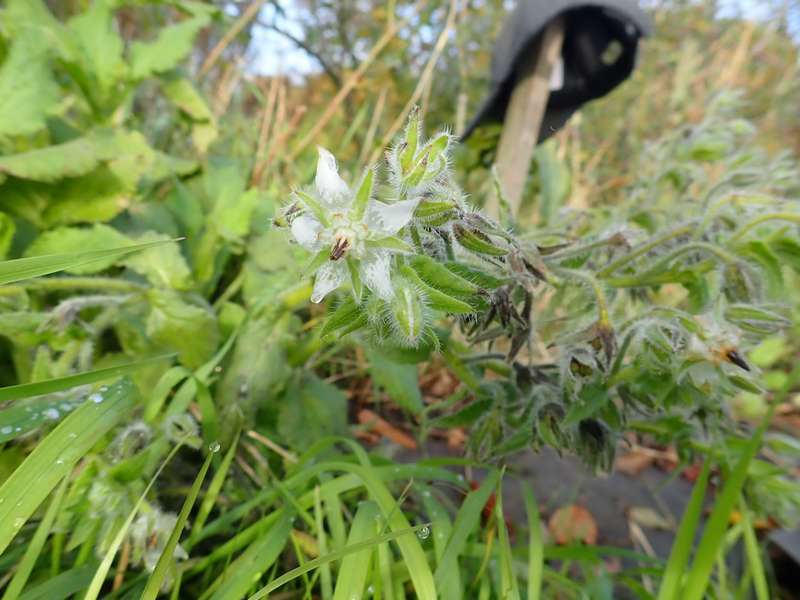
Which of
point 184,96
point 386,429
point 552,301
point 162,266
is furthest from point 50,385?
point 184,96

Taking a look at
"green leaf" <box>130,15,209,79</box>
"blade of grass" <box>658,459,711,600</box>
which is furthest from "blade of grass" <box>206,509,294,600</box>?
"green leaf" <box>130,15,209,79</box>

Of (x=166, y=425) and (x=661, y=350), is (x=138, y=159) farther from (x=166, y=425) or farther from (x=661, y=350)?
(x=661, y=350)

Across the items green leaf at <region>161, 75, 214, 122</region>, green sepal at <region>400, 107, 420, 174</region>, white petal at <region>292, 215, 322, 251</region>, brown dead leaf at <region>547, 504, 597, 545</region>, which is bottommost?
brown dead leaf at <region>547, 504, 597, 545</region>

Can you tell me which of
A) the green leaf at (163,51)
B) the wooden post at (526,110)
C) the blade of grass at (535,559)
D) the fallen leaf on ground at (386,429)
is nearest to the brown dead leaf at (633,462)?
the fallen leaf on ground at (386,429)

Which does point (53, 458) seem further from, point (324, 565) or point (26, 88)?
point (26, 88)

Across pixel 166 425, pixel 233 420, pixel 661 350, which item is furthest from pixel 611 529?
pixel 166 425

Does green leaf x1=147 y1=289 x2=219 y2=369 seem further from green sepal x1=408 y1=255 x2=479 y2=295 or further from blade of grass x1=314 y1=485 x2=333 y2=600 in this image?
green sepal x1=408 y1=255 x2=479 y2=295

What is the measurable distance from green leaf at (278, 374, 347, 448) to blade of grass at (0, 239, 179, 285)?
0.62 meters

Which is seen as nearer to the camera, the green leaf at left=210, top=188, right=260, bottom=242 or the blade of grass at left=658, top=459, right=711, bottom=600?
the blade of grass at left=658, top=459, right=711, bottom=600

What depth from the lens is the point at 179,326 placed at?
1124mm

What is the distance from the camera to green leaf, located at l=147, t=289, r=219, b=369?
3.68 feet

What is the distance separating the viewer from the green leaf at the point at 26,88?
119cm

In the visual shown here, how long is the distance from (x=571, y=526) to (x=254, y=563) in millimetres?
1040

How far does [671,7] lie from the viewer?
4426 mm
